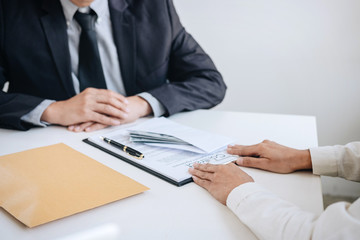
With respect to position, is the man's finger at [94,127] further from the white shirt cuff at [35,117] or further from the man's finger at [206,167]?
the man's finger at [206,167]

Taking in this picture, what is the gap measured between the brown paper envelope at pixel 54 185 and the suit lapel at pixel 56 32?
1.82ft

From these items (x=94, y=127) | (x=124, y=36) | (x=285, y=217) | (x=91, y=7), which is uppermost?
(x=91, y=7)

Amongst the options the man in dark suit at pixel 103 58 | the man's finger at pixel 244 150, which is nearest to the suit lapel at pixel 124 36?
the man in dark suit at pixel 103 58

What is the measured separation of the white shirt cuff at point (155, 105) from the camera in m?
1.32

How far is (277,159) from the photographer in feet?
2.88

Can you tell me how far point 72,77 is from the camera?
148cm

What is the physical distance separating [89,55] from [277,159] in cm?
89

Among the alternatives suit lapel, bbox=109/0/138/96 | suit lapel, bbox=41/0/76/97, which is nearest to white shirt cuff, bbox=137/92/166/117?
suit lapel, bbox=109/0/138/96

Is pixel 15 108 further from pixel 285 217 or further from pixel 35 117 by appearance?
pixel 285 217

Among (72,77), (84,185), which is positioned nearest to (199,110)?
(72,77)

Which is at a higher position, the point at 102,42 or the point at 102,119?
the point at 102,42

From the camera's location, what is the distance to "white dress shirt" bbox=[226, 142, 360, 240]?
552mm

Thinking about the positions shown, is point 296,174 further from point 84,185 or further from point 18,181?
point 18,181

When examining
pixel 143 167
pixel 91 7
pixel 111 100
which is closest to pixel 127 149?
pixel 143 167
